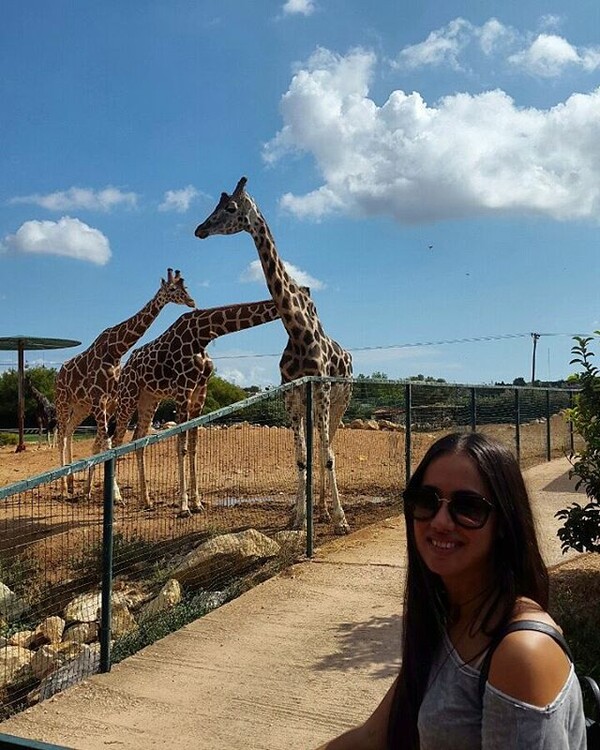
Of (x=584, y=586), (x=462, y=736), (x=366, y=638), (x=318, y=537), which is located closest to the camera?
(x=462, y=736)

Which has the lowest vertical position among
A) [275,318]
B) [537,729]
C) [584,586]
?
[584,586]

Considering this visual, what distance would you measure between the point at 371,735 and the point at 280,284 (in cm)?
772

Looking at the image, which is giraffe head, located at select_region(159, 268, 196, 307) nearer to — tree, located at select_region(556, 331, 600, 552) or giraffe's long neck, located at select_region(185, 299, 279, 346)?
giraffe's long neck, located at select_region(185, 299, 279, 346)

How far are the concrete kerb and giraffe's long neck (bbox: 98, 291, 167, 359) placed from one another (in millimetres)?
7031

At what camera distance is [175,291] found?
12719 millimetres

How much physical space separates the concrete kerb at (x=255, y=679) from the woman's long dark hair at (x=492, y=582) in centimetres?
109

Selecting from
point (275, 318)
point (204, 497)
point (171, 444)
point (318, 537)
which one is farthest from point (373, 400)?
Answer: point (171, 444)

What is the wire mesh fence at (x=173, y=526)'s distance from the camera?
17.9 ft

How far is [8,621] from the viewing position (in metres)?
7.00

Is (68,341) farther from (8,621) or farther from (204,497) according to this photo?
(8,621)

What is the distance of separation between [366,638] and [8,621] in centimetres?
345

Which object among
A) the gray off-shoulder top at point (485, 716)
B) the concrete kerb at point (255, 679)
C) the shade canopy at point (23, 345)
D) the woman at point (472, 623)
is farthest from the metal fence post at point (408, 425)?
the shade canopy at point (23, 345)

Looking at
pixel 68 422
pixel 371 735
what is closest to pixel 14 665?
pixel 371 735

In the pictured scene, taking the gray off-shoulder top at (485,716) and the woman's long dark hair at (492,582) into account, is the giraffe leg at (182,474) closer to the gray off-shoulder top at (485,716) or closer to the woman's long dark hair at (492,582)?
the woman's long dark hair at (492,582)
